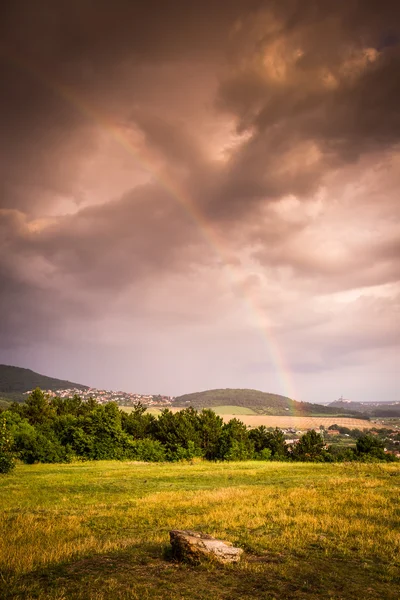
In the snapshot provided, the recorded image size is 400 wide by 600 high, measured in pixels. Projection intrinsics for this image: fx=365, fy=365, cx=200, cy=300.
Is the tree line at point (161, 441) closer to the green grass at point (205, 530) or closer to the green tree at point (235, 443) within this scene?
the green tree at point (235, 443)

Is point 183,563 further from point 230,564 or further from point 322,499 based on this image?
point 322,499

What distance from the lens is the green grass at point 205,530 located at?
408 inches

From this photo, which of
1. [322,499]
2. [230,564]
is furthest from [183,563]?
[322,499]

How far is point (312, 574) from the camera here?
11.7 metres

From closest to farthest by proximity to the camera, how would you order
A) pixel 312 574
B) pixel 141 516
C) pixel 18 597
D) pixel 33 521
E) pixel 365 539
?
pixel 18 597
pixel 312 574
pixel 365 539
pixel 33 521
pixel 141 516

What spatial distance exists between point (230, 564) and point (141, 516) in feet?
33.0

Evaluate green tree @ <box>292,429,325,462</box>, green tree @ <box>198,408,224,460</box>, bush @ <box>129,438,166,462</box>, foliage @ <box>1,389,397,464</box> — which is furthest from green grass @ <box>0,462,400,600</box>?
green tree @ <box>198,408,224,460</box>

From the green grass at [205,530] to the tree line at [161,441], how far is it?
30.8 m

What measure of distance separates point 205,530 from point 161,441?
59.7 metres

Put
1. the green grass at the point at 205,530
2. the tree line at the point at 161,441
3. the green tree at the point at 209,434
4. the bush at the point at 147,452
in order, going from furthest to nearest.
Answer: the green tree at the point at 209,434
the bush at the point at 147,452
the tree line at the point at 161,441
the green grass at the point at 205,530

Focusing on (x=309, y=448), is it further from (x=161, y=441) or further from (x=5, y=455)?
(x=5, y=455)

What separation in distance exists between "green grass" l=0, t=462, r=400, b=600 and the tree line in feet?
101

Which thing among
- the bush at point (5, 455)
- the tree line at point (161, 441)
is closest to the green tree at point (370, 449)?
the tree line at point (161, 441)

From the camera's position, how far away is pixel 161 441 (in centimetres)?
7356
